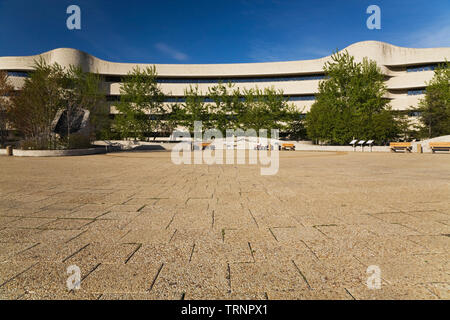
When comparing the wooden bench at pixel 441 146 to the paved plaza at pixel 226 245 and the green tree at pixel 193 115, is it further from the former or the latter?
the green tree at pixel 193 115

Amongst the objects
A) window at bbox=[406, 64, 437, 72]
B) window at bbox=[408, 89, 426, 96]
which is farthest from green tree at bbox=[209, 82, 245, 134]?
window at bbox=[406, 64, 437, 72]

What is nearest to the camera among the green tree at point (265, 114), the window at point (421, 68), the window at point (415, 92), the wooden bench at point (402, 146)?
the wooden bench at point (402, 146)

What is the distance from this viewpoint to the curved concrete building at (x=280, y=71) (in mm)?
46009

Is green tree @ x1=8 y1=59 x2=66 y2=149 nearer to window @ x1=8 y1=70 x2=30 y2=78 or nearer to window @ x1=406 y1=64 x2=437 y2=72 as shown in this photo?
window @ x1=8 y1=70 x2=30 y2=78

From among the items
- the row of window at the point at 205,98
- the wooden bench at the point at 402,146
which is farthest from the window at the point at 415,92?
the wooden bench at the point at 402,146

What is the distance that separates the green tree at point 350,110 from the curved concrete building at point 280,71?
12439 millimetres

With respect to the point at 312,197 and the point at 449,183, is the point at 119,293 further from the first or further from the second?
the point at 449,183

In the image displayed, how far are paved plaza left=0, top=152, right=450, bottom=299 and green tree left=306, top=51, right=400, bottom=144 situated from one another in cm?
2713

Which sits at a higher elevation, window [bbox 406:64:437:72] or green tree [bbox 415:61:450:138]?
window [bbox 406:64:437:72]

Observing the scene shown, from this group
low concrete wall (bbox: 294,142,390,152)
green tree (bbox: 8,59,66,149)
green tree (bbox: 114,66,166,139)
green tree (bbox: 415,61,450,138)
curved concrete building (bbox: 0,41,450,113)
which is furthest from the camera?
curved concrete building (bbox: 0,41,450,113)

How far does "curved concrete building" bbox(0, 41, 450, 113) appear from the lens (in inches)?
1811

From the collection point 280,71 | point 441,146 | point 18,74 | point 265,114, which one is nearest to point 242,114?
point 265,114

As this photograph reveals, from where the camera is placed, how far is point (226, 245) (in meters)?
2.72
